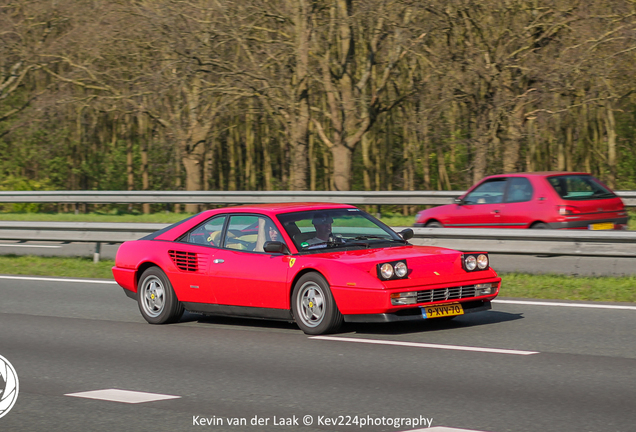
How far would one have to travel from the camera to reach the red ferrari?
8.05m

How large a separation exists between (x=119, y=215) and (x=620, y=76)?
1501cm

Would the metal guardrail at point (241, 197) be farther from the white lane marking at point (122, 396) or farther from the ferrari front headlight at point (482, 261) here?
the white lane marking at point (122, 396)

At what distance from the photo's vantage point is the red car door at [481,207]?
15594mm

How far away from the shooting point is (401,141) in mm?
40000

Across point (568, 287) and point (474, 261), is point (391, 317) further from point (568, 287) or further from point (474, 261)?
point (568, 287)

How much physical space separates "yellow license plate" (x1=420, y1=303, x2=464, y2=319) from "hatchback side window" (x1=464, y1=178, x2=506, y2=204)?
753cm

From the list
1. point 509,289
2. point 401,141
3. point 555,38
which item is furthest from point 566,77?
point 401,141

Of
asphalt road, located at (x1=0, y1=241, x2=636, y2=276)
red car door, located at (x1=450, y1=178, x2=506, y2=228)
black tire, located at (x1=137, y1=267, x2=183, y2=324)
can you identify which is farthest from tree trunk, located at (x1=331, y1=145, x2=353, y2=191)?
black tire, located at (x1=137, y1=267, x2=183, y2=324)

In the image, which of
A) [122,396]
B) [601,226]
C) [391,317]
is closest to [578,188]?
[601,226]

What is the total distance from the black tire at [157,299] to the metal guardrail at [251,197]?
1224 centimetres

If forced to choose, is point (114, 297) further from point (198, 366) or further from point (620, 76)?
point (620, 76)

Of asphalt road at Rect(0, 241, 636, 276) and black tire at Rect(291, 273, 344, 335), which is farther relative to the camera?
asphalt road at Rect(0, 241, 636, 276)

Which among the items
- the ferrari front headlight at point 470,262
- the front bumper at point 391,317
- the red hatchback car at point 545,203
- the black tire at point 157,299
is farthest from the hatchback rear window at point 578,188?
the black tire at point 157,299

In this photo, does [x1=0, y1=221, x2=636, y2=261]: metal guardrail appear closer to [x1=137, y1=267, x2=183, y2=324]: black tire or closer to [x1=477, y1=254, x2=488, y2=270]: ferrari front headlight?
[x1=477, y1=254, x2=488, y2=270]: ferrari front headlight
